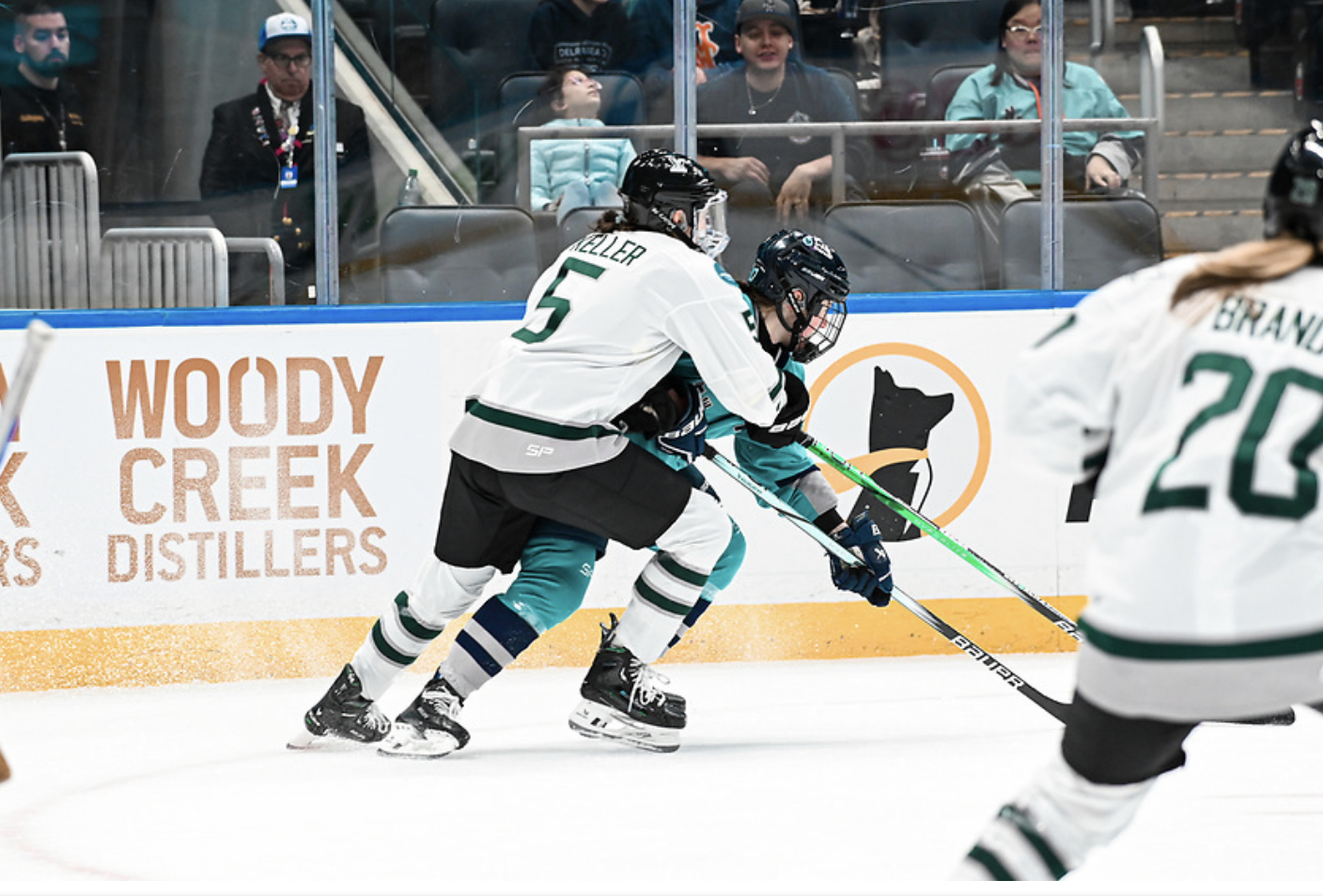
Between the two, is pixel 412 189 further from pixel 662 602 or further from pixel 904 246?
pixel 662 602

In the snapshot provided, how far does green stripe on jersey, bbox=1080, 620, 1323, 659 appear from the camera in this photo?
1.60 metres

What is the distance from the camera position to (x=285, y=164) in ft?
14.3

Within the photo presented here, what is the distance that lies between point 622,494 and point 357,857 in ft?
2.88

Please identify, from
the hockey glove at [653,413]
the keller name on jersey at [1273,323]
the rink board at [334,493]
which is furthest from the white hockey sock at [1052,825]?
the rink board at [334,493]

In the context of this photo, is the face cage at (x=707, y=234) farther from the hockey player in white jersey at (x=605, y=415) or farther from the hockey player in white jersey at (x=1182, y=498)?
the hockey player in white jersey at (x=1182, y=498)

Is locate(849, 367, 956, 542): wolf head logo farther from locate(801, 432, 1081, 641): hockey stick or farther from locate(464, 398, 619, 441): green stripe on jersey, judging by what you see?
locate(464, 398, 619, 441): green stripe on jersey

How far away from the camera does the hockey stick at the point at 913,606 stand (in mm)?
3316

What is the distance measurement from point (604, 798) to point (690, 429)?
0.74 meters

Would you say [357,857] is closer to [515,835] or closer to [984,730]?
[515,835]

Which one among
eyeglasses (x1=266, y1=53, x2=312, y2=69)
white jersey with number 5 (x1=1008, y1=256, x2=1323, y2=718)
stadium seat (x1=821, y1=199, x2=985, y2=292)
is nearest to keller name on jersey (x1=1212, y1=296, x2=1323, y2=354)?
white jersey with number 5 (x1=1008, y1=256, x2=1323, y2=718)

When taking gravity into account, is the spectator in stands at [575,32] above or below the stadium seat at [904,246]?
above

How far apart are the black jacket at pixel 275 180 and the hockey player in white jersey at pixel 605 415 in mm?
1229

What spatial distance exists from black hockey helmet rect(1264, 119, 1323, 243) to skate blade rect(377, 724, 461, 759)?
2007mm

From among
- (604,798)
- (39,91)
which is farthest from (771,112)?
(604,798)
